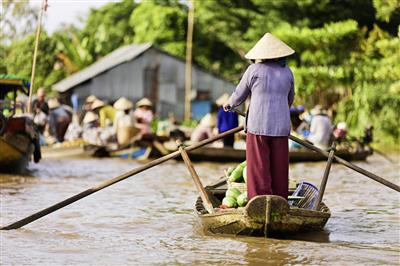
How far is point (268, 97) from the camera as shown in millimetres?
6832

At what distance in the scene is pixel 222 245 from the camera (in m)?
6.80

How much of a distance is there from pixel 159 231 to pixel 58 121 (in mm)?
13598

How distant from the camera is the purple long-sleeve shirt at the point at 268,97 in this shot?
22.3 ft

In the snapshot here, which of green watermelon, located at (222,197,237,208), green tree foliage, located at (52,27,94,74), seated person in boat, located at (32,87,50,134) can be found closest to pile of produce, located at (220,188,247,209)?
green watermelon, located at (222,197,237,208)

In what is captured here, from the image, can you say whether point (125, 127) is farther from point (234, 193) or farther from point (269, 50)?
point (269, 50)

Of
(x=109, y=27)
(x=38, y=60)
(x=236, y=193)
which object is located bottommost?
(x=236, y=193)

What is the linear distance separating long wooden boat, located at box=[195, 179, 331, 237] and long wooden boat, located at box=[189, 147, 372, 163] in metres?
8.99

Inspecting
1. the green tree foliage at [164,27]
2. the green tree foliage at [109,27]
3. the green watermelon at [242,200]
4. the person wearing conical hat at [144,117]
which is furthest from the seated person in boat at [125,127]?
the green tree foliage at [109,27]

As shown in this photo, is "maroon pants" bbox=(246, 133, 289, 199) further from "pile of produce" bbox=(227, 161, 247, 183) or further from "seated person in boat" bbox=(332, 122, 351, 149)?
"seated person in boat" bbox=(332, 122, 351, 149)

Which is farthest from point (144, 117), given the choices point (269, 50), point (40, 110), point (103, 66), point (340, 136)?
point (103, 66)

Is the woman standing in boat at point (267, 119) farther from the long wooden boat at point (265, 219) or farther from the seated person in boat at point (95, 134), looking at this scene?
the seated person in boat at point (95, 134)

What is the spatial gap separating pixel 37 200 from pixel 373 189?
183 inches

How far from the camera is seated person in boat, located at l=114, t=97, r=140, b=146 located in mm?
17734

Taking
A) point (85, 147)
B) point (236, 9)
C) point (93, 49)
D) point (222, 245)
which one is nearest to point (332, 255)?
point (222, 245)
